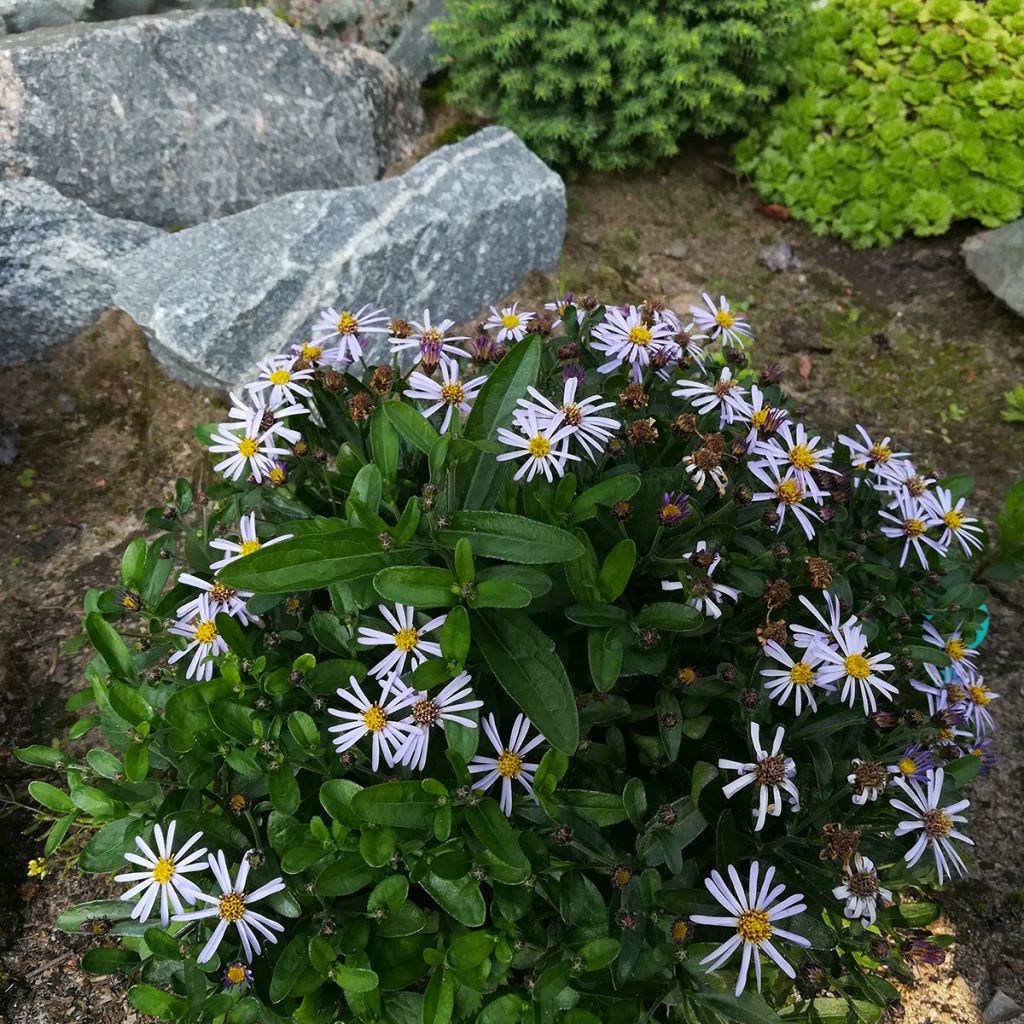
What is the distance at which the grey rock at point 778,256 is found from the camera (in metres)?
3.64

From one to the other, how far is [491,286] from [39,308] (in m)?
1.65

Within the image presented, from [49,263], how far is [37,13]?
45.2 inches

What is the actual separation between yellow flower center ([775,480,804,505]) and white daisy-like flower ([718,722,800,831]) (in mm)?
429

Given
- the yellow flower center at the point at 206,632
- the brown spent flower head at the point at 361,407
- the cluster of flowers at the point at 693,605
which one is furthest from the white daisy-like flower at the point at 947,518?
the yellow flower center at the point at 206,632

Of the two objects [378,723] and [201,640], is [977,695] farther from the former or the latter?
[201,640]

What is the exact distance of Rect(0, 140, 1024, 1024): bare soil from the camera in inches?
74.8

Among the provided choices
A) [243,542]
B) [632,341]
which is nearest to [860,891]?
[632,341]

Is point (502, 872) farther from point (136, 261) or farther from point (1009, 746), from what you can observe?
point (136, 261)

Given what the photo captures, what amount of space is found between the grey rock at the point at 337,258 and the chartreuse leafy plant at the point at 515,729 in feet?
4.00

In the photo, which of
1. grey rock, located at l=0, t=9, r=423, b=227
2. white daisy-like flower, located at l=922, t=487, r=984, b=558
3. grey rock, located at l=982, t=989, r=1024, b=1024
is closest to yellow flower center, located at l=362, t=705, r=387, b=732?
white daisy-like flower, located at l=922, t=487, r=984, b=558

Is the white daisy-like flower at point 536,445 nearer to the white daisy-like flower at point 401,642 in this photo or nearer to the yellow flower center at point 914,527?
the white daisy-like flower at point 401,642

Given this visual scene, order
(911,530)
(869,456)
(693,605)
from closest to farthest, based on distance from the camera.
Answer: (693,605)
(911,530)
(869,456)

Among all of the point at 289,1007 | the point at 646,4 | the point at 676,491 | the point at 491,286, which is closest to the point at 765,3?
→ the point at 646,4

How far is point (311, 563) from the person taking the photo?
118cm
